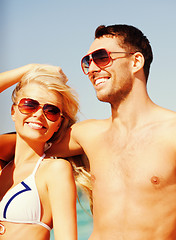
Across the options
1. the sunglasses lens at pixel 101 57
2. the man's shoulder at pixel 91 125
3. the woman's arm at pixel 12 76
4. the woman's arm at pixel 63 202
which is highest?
the sunglasses lens at pixel 101 57

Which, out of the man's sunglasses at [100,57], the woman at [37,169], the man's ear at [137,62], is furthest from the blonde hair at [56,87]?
the man's ear at [137,62]

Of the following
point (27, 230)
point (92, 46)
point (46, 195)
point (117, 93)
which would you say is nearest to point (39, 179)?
point (46, 195)

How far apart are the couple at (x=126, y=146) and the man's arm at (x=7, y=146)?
1 cm

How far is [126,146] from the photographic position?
335 cm

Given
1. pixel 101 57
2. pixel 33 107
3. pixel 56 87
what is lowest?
pixel 33 107

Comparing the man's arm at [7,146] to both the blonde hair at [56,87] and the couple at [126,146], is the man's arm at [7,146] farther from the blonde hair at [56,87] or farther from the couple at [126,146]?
the blonde hair at [56,87]

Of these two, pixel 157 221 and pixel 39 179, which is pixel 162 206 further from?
pixel 39 179

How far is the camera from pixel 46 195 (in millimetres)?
3227

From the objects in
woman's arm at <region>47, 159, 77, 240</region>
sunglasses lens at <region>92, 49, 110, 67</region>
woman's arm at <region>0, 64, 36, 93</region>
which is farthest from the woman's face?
sunglasses lens at <region>92, 49, 110, 67</region>

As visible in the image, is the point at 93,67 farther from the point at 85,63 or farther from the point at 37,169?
the point at 37,169

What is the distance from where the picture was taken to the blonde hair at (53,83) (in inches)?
134

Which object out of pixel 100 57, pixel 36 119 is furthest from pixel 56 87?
pixel 100 57

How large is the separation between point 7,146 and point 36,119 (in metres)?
0.51

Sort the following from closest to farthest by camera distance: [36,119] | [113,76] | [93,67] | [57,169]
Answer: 1. [57,169]
2. [36,119]
3. [113,76]
4. [93,67]
